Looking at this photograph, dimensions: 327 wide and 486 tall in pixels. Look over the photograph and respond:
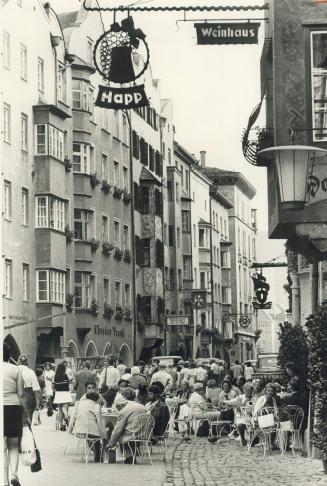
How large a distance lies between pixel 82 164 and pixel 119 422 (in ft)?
118

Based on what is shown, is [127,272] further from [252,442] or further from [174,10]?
[174,10]

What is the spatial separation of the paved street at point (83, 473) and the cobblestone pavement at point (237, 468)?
0.32 m

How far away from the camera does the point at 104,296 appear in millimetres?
58406

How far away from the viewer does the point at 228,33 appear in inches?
697

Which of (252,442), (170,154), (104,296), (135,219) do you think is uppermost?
(170,154)

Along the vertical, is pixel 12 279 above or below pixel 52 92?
below

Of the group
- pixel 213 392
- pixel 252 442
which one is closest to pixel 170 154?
pixel 213 392

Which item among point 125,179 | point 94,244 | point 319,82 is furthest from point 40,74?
point 319,82

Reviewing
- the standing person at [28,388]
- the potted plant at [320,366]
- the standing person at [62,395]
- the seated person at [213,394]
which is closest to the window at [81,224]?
the standing person at [62,395]

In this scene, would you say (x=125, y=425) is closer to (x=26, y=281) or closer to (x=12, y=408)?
(x=12, y=408)

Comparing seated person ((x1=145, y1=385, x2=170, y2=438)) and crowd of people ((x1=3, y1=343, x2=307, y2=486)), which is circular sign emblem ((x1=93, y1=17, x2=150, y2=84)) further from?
seated person ((x1=145, y1=385, x2=170, y2=438))

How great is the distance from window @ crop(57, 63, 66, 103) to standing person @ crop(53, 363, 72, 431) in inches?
936

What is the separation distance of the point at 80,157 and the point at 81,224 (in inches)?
120

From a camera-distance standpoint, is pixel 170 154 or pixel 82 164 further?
pixel 170 154
